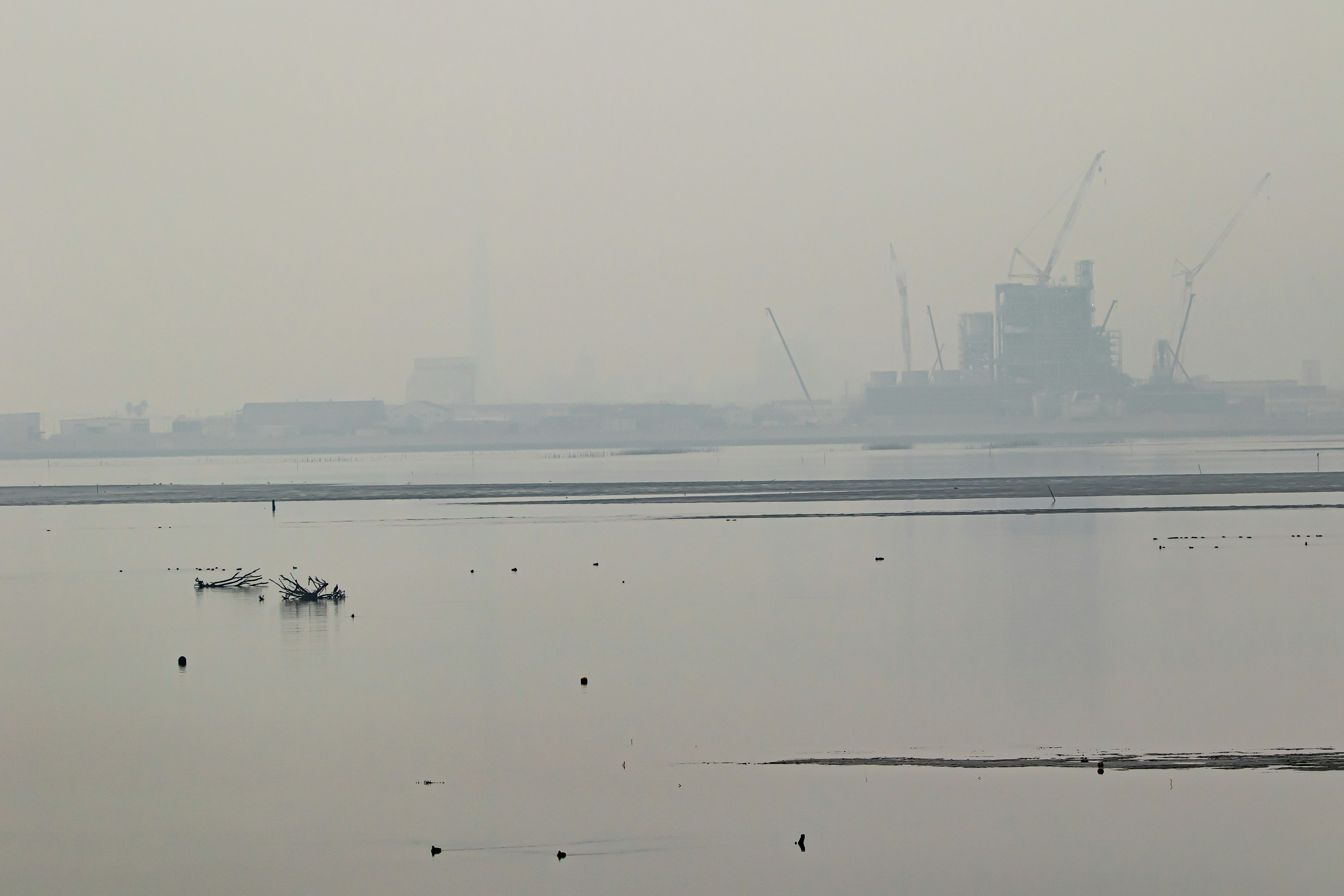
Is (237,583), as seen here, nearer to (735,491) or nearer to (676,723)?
(676,723)

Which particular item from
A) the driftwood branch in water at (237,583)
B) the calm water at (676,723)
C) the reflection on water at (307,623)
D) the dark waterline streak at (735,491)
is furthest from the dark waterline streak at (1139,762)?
the dark waterline streak at (735,491)

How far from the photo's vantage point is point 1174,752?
17016 mm

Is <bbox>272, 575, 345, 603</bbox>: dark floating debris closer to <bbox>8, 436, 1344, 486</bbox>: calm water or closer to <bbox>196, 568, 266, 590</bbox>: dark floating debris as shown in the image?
<bbox>196, 568, 266, 590</bbox>: dark floating debris

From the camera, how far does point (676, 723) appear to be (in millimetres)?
19734

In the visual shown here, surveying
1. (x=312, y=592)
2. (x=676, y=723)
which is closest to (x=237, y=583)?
(x=312, y=592)

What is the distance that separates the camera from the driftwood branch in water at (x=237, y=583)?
1511 inches

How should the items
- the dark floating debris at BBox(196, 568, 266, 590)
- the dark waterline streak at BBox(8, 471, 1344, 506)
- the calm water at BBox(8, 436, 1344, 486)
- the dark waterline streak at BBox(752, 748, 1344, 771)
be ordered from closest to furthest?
the dark waterline streak at BBox(752, 748, 1344, 771)
the dark floating debris at BBox(196, 568, 266, 590)
the dark waterline streak at BBox(8, 471, 1344, 506)
the calm water at BBox(8, 436, 1344, 486)

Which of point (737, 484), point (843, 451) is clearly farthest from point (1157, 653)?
point (843, 451)

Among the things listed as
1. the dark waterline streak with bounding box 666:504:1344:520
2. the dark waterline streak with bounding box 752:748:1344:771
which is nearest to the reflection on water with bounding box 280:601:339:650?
the dark waterline streak with bounding box 752:748:1344:771

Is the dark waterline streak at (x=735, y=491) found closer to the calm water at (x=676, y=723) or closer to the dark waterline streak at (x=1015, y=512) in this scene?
the dark waterline streak at (x=1015, y=512)

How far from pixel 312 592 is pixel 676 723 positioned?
18.9 meters

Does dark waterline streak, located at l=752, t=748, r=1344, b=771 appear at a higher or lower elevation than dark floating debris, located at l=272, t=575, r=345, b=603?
lower

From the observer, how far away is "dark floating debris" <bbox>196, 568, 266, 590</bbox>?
3838 centimetres

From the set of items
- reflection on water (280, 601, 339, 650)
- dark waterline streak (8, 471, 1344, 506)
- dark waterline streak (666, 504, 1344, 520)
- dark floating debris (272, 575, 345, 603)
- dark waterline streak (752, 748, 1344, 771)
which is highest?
dark waterline streak (8, 471, 1344, 506)
